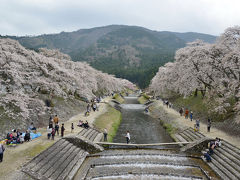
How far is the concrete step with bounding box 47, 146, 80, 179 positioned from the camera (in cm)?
1263

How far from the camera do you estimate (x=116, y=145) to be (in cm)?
2047

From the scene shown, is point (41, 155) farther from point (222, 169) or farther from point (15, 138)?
point (222, 169)

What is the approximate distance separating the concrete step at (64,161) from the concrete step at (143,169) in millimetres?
2235

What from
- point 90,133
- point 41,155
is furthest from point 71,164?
point 90,133

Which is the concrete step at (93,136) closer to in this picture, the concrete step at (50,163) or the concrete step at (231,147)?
the concrete step at (50,163)

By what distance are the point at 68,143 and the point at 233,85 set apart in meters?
20.6

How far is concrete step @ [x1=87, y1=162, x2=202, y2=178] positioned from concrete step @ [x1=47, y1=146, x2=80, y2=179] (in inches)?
88.0

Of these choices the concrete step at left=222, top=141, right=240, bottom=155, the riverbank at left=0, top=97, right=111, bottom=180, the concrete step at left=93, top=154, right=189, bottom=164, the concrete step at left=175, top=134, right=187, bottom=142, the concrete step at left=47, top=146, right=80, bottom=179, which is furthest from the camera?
the concrete step at left=175, top=134, right=187, bottom=142

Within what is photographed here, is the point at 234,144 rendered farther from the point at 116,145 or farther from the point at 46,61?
the point at 46,61

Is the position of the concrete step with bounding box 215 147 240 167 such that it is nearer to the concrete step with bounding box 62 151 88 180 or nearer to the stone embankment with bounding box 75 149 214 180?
the stone embankment with bounding box 75 149 214 180

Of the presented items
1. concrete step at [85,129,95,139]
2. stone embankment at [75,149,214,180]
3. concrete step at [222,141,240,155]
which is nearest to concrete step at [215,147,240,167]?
concrete step at [222,141,240,155]

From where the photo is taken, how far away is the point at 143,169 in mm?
14680

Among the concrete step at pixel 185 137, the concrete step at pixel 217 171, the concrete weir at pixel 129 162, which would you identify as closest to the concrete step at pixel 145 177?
the concrete weir at pixel 129 162

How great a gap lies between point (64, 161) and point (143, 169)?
22.5 ft
